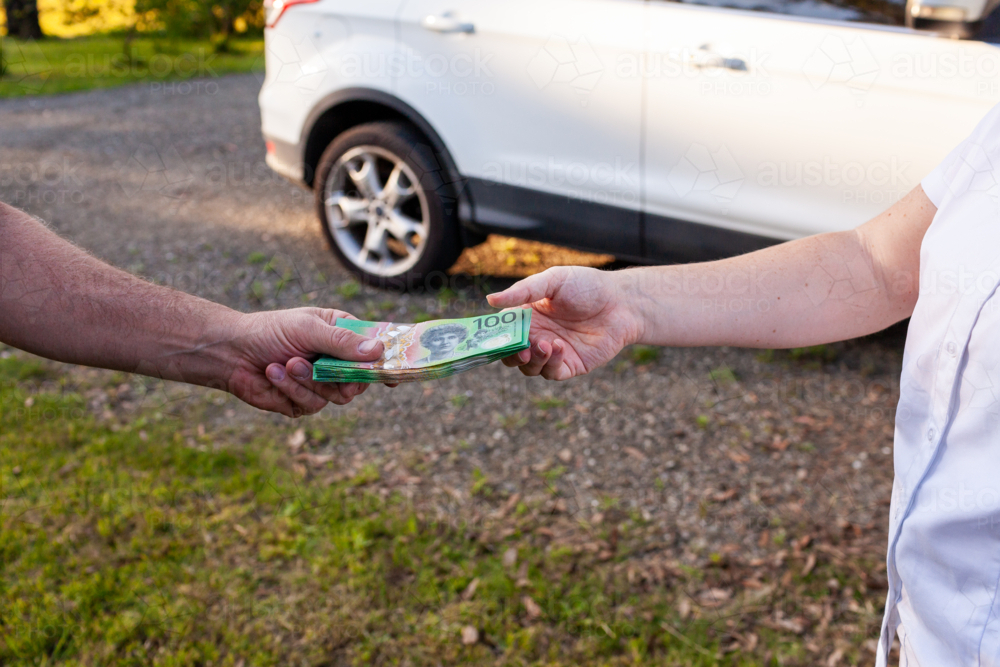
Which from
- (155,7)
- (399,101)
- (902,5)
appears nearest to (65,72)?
(155,7)

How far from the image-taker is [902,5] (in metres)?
3.31

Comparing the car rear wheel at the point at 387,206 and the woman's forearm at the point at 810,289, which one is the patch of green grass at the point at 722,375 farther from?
the woman's forearm at the point at 810,289

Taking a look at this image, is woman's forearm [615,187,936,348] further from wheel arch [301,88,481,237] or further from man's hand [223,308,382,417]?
wheel arch [301,88,481,237]

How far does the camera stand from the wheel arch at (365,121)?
4262 millimetres

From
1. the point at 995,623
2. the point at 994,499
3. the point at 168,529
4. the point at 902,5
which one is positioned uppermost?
the point at 902,5

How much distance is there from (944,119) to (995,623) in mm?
2669

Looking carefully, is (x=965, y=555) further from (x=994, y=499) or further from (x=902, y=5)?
(x=902, y=5)

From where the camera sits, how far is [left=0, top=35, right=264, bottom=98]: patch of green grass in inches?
434

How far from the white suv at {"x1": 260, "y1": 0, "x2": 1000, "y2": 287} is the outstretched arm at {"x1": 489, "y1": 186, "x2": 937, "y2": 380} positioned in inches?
76.7

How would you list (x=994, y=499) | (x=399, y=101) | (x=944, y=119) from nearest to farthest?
(x=994, y=499), (x=944, y=119), (x=399, y=101)

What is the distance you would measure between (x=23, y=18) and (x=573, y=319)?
16.7 meters

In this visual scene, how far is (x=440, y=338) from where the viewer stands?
1.90m

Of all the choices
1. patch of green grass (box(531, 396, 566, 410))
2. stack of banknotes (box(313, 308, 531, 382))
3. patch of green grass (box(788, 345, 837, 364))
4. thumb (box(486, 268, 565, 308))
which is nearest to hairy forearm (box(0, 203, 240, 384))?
stack of banknotes (box(313, 308, 531, 382))

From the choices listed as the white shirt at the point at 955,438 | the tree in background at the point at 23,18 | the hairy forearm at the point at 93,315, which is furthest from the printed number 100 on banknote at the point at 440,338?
the tree in background at the point at 23,18
